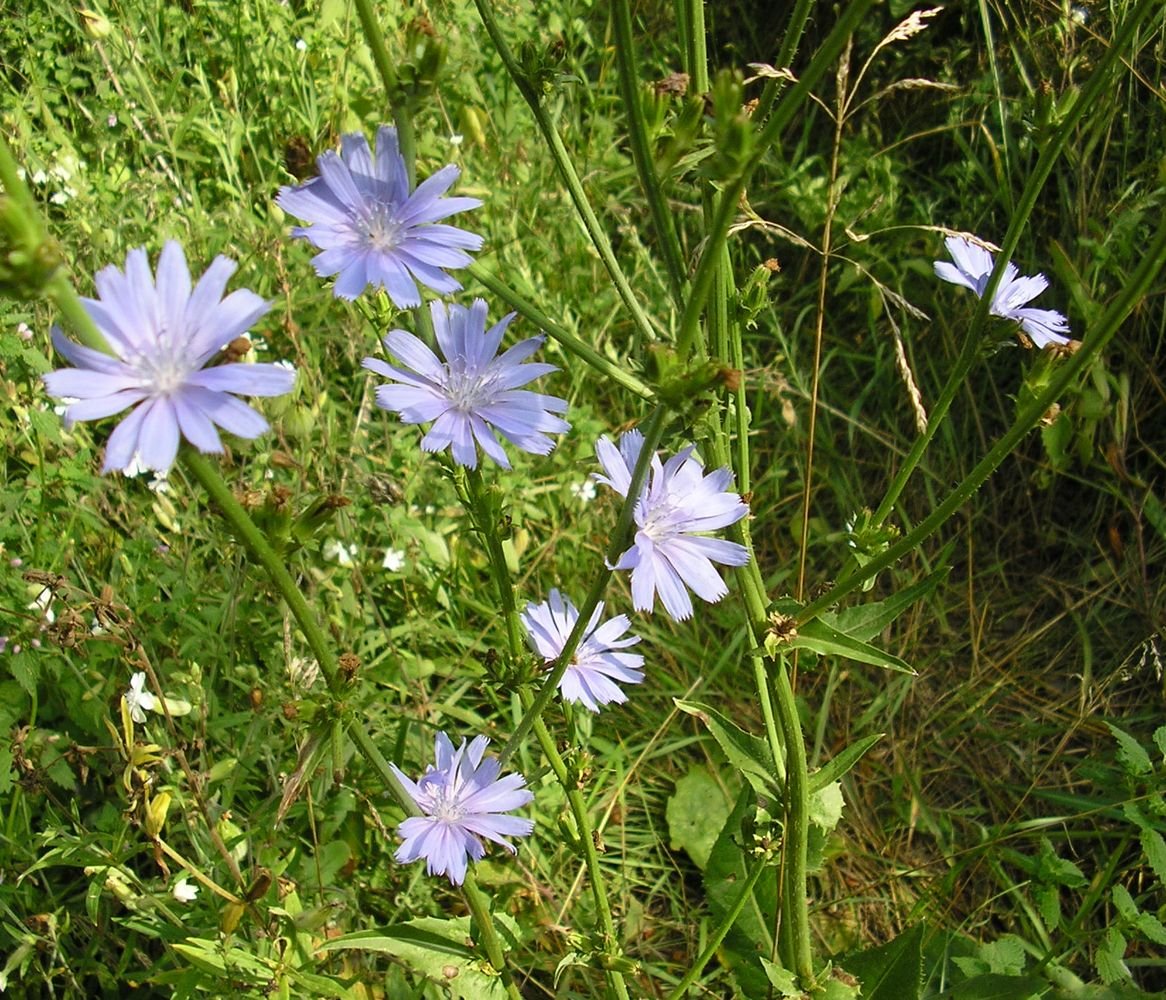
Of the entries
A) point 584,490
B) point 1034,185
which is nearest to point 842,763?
point 1034,185

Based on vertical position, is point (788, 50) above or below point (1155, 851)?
above

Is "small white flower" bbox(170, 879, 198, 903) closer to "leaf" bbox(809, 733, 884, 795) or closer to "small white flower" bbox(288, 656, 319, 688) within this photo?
"small white flower" bbox(288, 656, 319, 688)

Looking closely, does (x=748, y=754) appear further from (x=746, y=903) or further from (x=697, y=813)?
(x=697, y=813)

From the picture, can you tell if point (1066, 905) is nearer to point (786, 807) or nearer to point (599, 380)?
point (786, 807)

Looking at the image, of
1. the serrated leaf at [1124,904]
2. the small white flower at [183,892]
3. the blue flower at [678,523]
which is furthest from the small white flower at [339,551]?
the serrated leaf at [1124,904]

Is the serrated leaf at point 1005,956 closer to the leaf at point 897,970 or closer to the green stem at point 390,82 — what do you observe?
the leaf at point 897,970

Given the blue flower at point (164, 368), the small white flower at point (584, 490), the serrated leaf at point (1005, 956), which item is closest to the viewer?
the blue flower at point (164, 368)

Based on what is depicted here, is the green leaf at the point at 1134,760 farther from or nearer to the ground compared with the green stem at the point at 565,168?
nearer to the ground
